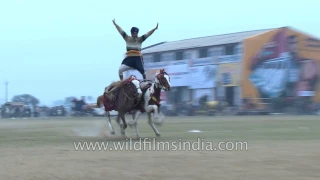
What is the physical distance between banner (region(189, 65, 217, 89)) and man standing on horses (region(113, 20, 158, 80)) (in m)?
45.3

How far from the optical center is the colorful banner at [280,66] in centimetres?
5559

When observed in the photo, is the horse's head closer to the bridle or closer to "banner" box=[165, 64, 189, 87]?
the bridle

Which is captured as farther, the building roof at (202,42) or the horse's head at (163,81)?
the building roof at (202,42)

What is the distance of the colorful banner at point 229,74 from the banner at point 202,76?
3.39 ft

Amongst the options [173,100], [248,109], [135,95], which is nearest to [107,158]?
[135,95]

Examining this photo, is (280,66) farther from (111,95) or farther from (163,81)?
(163,81)

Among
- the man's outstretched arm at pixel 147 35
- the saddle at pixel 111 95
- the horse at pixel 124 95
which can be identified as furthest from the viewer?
the saddle at pixel 111 95

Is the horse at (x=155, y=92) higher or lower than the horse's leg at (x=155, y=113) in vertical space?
higher

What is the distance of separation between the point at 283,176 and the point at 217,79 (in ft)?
175
